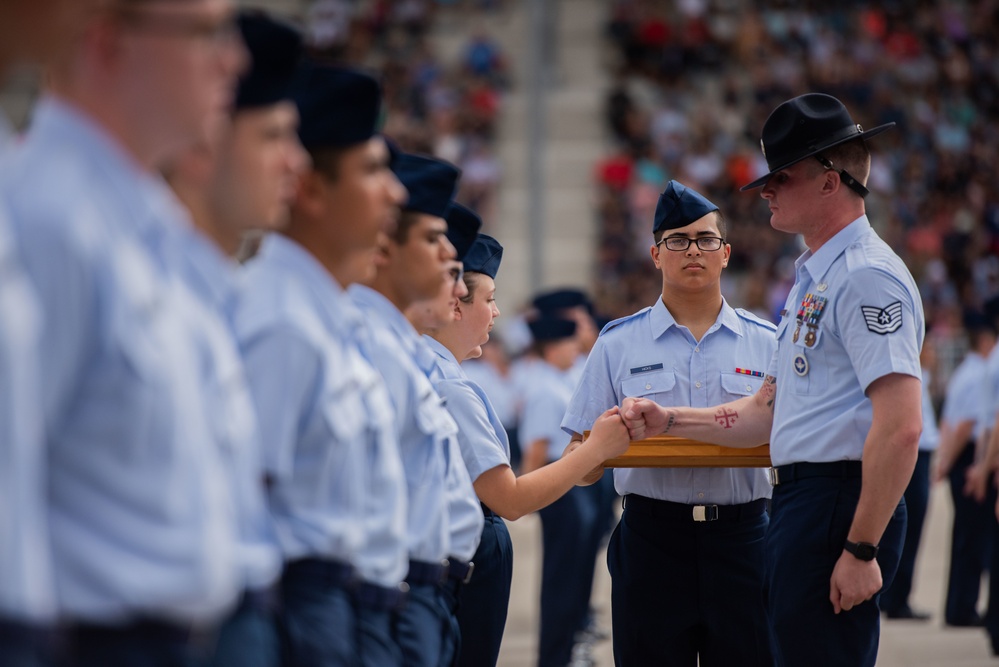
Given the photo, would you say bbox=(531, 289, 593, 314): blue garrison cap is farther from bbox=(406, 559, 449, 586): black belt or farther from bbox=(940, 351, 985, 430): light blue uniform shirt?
bbox=(406, 559, 449, 586): black belt

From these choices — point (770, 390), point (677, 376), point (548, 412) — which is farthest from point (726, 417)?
point (548, 412)

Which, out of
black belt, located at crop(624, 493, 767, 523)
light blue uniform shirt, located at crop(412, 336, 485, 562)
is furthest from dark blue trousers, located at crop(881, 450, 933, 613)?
light blue uniform shirt, located at crop(412, 336, 485, 562)

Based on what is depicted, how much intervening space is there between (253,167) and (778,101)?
68.5 feet

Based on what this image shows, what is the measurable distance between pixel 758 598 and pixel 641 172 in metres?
17.4

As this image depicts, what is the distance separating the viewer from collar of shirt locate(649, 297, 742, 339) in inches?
185

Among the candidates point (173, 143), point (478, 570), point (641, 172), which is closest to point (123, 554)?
point (173, 143)

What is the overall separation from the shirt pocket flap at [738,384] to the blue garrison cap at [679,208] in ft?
1.84

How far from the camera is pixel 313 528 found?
7.72 ft

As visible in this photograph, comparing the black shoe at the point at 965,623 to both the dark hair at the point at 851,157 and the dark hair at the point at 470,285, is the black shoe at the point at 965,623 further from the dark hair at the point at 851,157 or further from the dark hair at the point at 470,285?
the dark hair at the point at 470,285

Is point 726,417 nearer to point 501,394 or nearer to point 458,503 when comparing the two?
point 458,503

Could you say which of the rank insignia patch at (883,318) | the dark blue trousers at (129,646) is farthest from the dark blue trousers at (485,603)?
the dark blue trousers at (129,646)

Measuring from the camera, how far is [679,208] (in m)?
4.70

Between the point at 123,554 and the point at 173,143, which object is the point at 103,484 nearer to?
the point at 123,554

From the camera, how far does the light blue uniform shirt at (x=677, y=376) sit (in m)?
4.48
